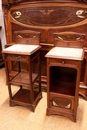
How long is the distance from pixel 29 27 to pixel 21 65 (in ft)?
2.17

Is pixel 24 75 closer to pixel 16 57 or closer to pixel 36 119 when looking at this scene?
pixel 16 57

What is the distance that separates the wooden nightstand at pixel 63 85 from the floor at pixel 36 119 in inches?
3.3

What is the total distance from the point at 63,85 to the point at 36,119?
575mm

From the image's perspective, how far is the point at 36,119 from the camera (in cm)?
176

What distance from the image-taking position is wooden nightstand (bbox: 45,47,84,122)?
1.48m

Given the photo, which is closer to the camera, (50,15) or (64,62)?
(64,62)

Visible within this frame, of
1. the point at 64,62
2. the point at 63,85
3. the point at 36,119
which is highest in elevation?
the point at 64,62

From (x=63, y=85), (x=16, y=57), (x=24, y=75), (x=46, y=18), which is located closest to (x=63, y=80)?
(x=63, y=85)

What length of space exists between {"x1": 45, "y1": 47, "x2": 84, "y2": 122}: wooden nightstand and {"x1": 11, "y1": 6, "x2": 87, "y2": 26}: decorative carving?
41 centimetres

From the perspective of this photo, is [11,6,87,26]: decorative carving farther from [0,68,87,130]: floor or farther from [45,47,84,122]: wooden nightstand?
[0,68,87,130]: floor

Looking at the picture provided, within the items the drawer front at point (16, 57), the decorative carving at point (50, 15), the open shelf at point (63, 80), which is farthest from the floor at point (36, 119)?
the decorative carving at point (50, 15)

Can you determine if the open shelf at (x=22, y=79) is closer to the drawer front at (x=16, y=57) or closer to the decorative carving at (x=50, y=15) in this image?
Answer: the drawer front at (x=16, y=57)

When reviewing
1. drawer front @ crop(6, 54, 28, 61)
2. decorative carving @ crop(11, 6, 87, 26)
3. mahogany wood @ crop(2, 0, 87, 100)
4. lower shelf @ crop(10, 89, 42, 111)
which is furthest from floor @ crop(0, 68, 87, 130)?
decorative carving @ crop(11, 6, 87, 26)

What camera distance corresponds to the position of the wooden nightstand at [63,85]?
148 cm
